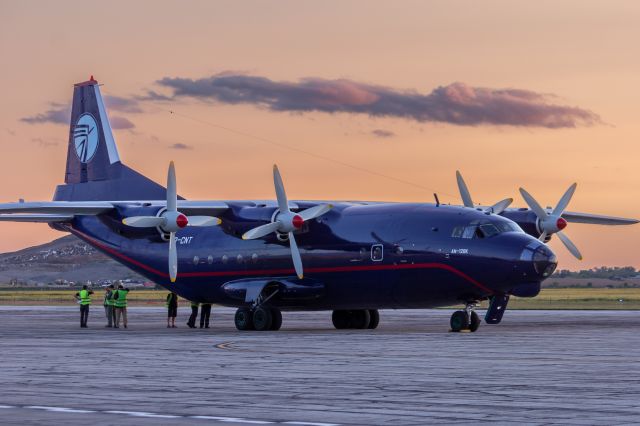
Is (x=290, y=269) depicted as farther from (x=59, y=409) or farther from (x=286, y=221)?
(x=59, y=409)

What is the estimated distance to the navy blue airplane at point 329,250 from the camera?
124ft

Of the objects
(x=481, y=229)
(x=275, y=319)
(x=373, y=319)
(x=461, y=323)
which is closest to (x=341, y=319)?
(x=373, y=319)

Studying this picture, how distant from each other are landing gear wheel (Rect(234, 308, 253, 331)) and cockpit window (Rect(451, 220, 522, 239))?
903 cm

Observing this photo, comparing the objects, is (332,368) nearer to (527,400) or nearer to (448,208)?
(527,400)

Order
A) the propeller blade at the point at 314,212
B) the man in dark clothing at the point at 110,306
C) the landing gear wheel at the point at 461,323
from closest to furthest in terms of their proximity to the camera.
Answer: the landing gear wheel at the point at 461,323, the propeller blade at the point at 314,212, the man in dark clothing at the point at 110,306

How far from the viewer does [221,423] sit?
48.1 ft

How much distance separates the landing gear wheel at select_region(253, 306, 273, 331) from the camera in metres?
42.1

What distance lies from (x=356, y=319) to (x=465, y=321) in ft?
23.9

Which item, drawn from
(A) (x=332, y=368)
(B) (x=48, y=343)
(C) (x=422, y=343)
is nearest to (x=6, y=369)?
(A) (x=332, y=368)

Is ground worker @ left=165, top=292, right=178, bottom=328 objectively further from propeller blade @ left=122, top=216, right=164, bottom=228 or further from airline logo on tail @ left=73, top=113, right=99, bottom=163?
airline logo on tail @ left=73, top=113, right=99, bottom=163

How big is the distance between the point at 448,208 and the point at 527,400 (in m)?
22.9

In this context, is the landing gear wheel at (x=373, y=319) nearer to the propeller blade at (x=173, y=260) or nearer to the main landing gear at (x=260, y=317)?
the main landing gear at (x=260, y=317)

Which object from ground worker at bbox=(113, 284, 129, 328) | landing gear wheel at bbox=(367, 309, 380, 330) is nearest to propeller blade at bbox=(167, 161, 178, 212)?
ground worker at bbox=(113, 284, 129, 328)

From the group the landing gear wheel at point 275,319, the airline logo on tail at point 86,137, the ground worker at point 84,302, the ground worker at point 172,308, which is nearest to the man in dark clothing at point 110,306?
the ground worker at point 84,302
